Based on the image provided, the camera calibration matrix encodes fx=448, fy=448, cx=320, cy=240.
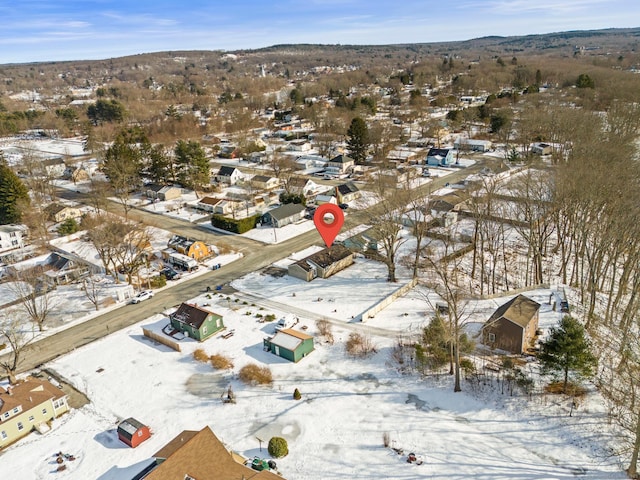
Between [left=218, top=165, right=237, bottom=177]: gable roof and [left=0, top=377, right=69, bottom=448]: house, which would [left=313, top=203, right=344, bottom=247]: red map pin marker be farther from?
[left=0, top=377, right=69, bottom=448]: house

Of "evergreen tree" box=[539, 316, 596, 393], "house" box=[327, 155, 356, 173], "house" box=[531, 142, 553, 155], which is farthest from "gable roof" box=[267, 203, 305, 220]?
"house" box=[531, 142, 553, 155]

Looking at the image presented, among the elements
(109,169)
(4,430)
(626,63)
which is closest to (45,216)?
(109,169)

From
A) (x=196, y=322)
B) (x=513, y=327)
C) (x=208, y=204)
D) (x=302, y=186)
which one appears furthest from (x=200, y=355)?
(x=302, y=186)

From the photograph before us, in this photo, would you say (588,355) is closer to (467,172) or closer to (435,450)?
(435,450)

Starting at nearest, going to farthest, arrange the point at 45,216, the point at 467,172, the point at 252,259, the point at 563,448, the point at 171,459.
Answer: the point at 171,459, the point at 563,448, the point at 252,259, the point at 45,216, the point at 467,172

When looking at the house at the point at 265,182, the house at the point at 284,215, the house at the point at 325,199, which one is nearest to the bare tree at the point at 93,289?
the house at the point at 284,215

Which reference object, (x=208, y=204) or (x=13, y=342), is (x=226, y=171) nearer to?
(x=208, y=204)

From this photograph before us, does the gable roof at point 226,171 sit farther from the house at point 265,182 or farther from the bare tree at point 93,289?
the bare tree at point 93,289
